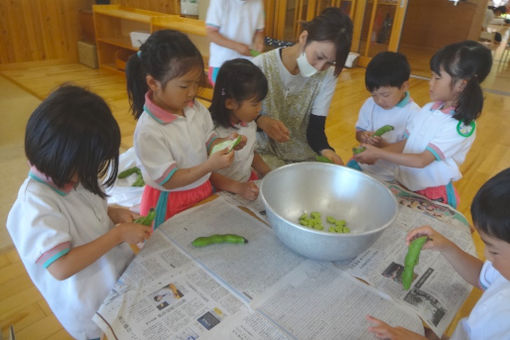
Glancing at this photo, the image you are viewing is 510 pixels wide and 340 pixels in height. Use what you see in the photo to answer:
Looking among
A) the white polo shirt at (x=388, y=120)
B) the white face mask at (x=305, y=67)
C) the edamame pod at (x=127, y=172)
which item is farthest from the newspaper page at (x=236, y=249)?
the edamame pod at (x=127, y=172)

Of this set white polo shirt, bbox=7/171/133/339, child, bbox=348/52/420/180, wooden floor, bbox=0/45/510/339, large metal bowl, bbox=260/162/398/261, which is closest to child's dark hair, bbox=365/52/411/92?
child, bbox=348/52/420/180

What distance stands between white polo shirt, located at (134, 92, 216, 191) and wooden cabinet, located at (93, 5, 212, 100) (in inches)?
97.3

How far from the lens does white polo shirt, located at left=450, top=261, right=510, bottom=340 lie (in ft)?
2.03

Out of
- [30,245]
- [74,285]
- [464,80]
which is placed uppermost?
[464,80]

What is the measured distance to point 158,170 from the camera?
95 centimetres

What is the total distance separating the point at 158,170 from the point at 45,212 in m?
0.32

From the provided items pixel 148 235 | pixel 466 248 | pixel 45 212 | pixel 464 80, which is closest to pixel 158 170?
pixel 148 235

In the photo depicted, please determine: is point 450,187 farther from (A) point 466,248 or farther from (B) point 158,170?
(B) point 158,170

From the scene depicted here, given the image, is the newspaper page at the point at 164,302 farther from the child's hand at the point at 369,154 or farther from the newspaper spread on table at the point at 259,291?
the child's hand at the point at 369,154

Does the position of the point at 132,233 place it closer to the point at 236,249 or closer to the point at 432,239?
the point at 236,249

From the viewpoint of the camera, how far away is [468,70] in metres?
1.08

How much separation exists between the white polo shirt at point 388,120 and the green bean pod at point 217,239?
88cm

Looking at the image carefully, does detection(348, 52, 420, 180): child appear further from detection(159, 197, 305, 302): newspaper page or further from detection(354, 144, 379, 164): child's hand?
detection(159, 197, 305, 302): newspaper page

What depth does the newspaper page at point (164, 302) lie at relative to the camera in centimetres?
59
